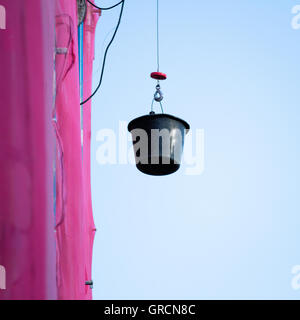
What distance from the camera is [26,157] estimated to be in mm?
1105

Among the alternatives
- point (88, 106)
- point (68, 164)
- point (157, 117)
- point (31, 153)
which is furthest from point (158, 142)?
point (31, 153)

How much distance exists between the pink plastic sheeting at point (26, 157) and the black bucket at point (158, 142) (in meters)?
1.10

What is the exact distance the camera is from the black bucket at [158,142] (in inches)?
89.4

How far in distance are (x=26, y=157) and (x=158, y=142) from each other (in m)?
1.20

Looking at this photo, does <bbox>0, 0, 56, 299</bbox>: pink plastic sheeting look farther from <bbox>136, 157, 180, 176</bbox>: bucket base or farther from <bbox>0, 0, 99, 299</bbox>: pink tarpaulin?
<bbox>136, 157, 180, 176</bbox>: bucket base

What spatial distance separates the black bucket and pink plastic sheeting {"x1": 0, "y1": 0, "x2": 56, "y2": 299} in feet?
3.60

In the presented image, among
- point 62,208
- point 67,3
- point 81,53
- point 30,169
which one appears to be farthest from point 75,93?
point 81,53

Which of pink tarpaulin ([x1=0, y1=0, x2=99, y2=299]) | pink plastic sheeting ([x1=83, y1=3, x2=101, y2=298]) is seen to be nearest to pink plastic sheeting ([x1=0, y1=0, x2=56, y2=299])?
pink tarpaulin ([x1=0, y1=0, x2=99, y2=299])

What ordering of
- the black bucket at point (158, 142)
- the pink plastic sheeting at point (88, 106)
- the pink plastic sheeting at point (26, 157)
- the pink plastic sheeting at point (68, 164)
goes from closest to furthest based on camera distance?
the pink plastic sheeting at point (26, 157) → the pink plastic sheeting at point (68, 164) → the black bucket at point (158, 142) → the pink plastic sheeting at point (88, 106)

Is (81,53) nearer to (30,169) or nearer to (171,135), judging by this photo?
(171,135)

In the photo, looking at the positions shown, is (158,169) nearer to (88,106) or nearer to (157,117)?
(157,117)

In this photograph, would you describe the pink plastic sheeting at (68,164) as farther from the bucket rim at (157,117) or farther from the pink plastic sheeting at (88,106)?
the pink plastic sheeting at (88,106)

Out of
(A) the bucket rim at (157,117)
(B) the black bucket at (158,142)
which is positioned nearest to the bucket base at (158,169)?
(B) the black bucket at (158,142)
